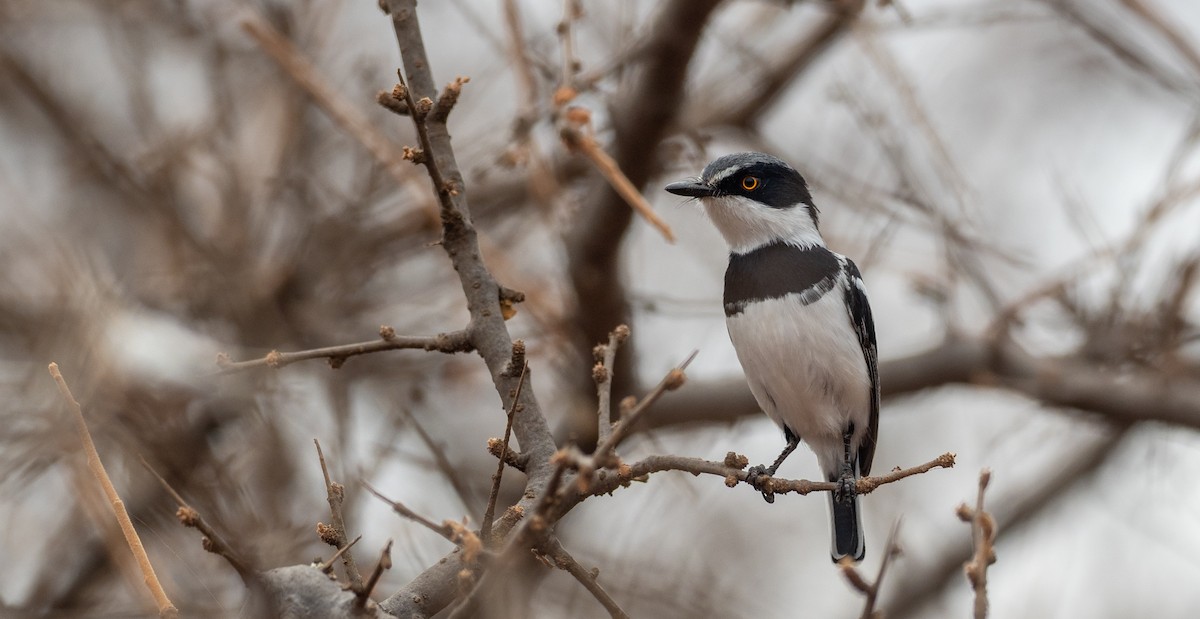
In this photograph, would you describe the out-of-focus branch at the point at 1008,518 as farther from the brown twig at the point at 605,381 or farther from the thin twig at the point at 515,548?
the thin twig at the point at 515,548

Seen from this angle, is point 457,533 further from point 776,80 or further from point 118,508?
point 776,80

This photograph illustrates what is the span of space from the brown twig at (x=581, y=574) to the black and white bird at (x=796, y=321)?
51.6 inches

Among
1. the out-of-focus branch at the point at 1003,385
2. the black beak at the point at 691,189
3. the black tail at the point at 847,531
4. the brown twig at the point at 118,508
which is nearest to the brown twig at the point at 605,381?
the brown twig at the point at 118,508

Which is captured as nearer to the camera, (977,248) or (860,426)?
(860,426)

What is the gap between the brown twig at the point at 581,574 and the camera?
2.04 m

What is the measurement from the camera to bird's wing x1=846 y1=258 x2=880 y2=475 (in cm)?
A: 398

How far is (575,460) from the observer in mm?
1718

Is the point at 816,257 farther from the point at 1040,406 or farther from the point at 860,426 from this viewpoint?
the point at 1040,406

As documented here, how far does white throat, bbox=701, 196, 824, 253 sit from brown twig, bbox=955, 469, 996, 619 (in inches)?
86.5

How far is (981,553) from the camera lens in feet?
6.03

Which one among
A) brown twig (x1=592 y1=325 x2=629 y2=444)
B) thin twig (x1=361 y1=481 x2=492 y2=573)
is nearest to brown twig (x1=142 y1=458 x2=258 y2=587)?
thin twig (x1=361 y1=481 x2=492 y2=573)

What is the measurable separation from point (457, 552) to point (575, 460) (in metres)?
0.62

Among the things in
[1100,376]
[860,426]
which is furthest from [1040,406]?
[860,426]

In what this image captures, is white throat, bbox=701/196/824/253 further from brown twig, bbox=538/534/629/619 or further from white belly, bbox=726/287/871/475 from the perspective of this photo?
brown twig, bbox=538/534/629/619
